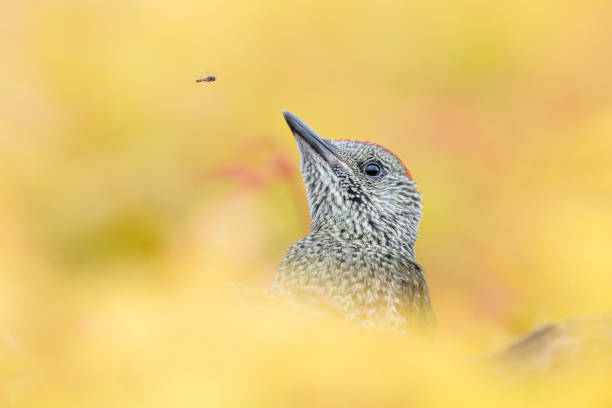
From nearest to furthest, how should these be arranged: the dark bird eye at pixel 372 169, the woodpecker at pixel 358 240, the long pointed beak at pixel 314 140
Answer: the woodpecker at pixel 358 240 → the long pointed beak at pixel 314 140 → the dark bird eye at pixel 372 169

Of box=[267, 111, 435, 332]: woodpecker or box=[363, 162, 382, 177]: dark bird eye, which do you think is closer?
box=[267, 111, 435, 332]: woodpecker

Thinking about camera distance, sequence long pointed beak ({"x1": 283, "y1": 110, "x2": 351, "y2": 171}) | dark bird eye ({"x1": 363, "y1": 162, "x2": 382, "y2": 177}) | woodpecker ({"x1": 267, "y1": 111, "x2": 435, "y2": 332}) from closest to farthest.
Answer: woodpecker ({"x1": 267, "y1": 111, "x2": 435, "y2": 332}), long pointed beak ({"x1": 283, "y1": 110, "x2": 351, "y2": 171}), dark bird eye ({"x1": 363, "y1": 162, "x2": 382, "y2": 177})

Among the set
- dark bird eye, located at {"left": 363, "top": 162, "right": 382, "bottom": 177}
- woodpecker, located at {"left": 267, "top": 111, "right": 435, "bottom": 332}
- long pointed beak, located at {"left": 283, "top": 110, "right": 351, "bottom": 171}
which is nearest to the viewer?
woodpecker, located at {"left": 267, "top": 111, "right": 435, "bottom": 332}

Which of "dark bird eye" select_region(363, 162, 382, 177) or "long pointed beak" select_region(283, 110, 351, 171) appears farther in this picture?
"dark bird eye" select_region(363, 162, 382, 177)

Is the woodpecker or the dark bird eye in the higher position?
the dark bird eye

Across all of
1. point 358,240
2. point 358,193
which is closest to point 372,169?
point 358,193

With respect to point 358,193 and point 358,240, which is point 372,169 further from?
point 358,240

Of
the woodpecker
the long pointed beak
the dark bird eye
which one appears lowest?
the woodpecker
